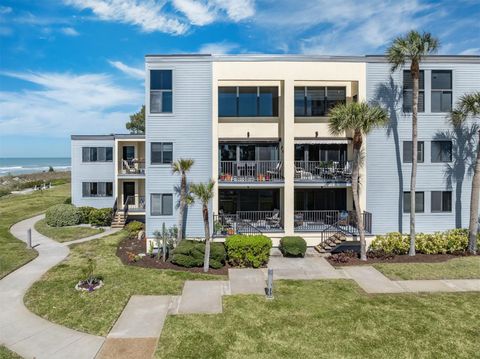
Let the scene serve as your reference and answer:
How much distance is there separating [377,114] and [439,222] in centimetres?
877

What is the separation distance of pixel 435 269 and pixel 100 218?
2469 centimetres

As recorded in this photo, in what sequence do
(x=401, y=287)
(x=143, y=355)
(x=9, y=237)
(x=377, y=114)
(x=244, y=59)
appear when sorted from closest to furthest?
(x=143, y=355) → (x=401, y=287) → (x=377, y=114) → (x=244, y=59) → (x=9, y=237)

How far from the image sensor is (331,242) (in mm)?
18188

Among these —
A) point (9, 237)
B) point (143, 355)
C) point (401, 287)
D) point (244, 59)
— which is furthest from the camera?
point (9, 237)

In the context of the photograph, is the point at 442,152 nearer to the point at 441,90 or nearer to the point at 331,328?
the point at 441,90

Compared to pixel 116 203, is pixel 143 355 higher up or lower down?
lower down

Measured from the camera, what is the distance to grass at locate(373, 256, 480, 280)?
48.0 feet

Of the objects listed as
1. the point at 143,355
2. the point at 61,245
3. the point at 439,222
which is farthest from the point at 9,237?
the point at 439,222

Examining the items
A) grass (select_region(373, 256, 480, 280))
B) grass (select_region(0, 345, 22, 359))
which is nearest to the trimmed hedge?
grass (select_region(373, 256, 480, 280))

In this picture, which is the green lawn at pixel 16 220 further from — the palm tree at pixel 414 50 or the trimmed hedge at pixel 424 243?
the palm tree at pixel 414 50

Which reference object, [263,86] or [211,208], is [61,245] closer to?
[211,208]

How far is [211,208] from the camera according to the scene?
18.8 meters

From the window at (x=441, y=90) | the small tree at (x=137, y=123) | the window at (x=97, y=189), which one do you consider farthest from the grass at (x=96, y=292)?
the small tree at (x=137, y=123)

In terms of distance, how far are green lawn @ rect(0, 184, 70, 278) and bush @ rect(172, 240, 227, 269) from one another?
27.1 feet
